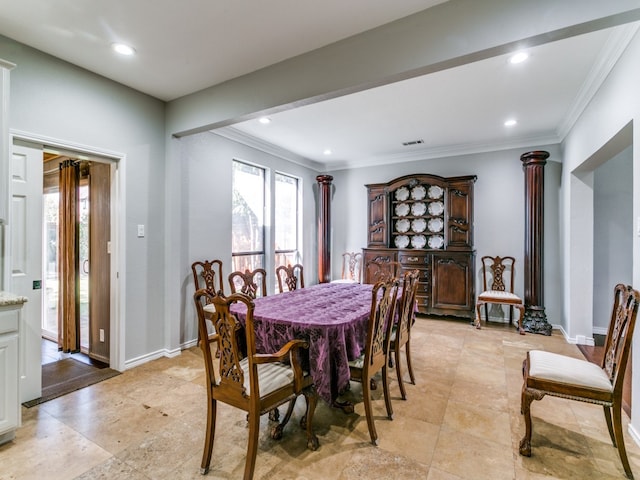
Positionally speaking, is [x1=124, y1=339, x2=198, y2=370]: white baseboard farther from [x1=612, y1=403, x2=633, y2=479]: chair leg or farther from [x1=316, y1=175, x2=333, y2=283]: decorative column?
[x1=612, y1=403, x2=633, y2=479]: chair leg

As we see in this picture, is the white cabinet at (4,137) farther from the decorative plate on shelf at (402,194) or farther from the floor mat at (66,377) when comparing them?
the decorative plate on shelf at (402,194)

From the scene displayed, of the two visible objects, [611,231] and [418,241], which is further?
[418,241]

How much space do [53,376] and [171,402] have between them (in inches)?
54.5

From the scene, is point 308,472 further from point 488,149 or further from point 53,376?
point 488,149

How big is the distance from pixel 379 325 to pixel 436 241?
360 centimetres

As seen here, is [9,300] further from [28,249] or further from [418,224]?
[418,224]

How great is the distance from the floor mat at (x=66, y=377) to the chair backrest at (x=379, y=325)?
2.47 m

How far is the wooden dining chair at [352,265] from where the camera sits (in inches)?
239

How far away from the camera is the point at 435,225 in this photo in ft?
17.7

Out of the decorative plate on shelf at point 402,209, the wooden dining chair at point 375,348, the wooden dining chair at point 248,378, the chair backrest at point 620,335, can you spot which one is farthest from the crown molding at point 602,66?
the wooden dining chair at point 248,378

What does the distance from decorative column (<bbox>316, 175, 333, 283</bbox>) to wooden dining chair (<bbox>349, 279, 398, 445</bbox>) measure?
3.62m

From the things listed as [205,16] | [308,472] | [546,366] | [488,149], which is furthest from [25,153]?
[488,149]

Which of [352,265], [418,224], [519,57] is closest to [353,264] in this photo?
[352,265]

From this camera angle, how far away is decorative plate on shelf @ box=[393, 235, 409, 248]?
5.60 m
